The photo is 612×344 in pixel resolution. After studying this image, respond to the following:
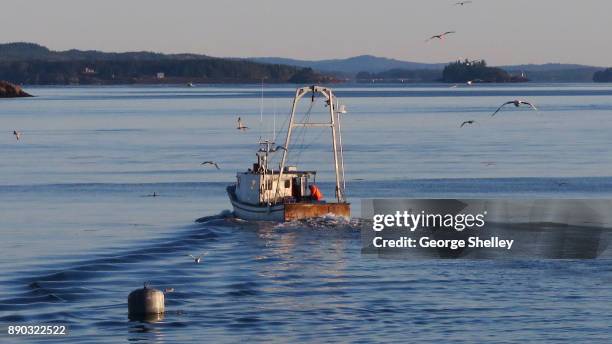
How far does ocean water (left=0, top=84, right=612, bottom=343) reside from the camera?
1340 inches

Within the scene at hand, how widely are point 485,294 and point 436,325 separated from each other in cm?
446

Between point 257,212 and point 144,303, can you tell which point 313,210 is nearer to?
point 257,212

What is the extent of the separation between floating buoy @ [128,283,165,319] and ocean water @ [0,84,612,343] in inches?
13.7

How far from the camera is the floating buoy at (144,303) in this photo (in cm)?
3406

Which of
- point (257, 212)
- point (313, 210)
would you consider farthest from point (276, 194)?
point (313, 210)

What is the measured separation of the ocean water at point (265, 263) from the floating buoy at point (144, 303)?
35 centimetres

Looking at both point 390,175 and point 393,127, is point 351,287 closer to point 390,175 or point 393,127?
point 390,175

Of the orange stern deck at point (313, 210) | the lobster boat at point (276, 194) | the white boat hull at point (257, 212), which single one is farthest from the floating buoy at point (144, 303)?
the white boat hull at point (257, 212)

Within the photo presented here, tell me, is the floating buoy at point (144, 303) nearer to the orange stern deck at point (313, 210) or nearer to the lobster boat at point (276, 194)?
the orange stern deck at point (313, 210)

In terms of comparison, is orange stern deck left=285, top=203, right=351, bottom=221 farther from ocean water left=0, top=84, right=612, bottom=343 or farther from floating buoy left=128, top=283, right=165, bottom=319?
floating buoy left=128, top=283, right=165, bottom=319

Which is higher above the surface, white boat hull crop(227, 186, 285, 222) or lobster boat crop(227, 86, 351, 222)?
lobster boat crop(227, 86, 351, 222)

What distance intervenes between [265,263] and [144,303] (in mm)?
10629

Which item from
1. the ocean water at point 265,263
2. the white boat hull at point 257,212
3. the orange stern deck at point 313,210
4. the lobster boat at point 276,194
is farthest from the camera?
the white boat hull at point 257,212

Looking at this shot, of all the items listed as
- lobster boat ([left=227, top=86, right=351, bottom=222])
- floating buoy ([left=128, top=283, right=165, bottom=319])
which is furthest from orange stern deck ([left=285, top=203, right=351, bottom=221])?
floating buoy ([left=128, top=283, right=165, bottom=319])
